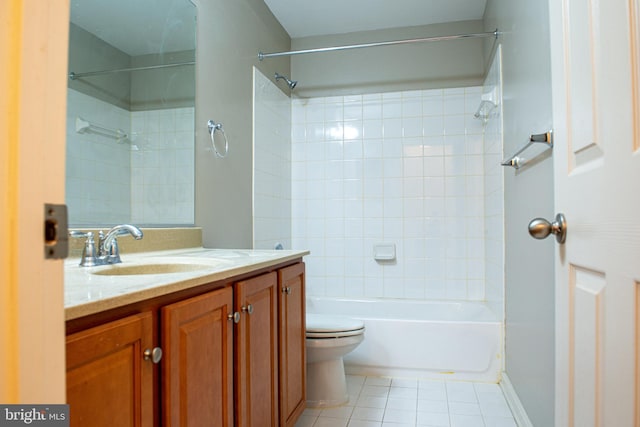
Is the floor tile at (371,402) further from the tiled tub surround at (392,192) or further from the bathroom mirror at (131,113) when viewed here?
the bathroom mirror at (131,113)

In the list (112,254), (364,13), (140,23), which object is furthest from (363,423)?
(364,13)

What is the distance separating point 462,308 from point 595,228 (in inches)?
96.1

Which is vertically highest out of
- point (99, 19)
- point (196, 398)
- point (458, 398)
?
point (99, 19)

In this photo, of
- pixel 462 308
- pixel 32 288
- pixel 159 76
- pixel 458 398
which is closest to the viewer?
pixel 32 288

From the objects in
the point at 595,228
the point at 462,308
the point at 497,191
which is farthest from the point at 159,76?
the point at 462,308

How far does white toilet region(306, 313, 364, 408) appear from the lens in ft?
6.99

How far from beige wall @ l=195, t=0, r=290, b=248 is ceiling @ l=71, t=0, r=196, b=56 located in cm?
11

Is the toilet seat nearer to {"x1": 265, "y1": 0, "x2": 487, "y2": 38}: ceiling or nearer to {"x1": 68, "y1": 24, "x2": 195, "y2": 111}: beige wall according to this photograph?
{"x1": 68, "y1": 24, "x2": 195, "y2": 111}: beige wall

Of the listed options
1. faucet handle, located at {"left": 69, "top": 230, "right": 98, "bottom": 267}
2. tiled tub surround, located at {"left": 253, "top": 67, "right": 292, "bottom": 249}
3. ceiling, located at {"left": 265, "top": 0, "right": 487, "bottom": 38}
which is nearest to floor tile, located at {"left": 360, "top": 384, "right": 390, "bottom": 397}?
tiled tub surround, located at {"left": 253, "top": 67, "right": 292, "bottom": 249}

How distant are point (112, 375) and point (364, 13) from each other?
9.68ft

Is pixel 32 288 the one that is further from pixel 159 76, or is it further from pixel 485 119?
pixel 485 119

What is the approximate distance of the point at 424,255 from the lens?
10.5 ft

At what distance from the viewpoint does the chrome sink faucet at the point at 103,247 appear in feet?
4.15

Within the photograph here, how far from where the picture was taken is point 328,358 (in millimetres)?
2193
